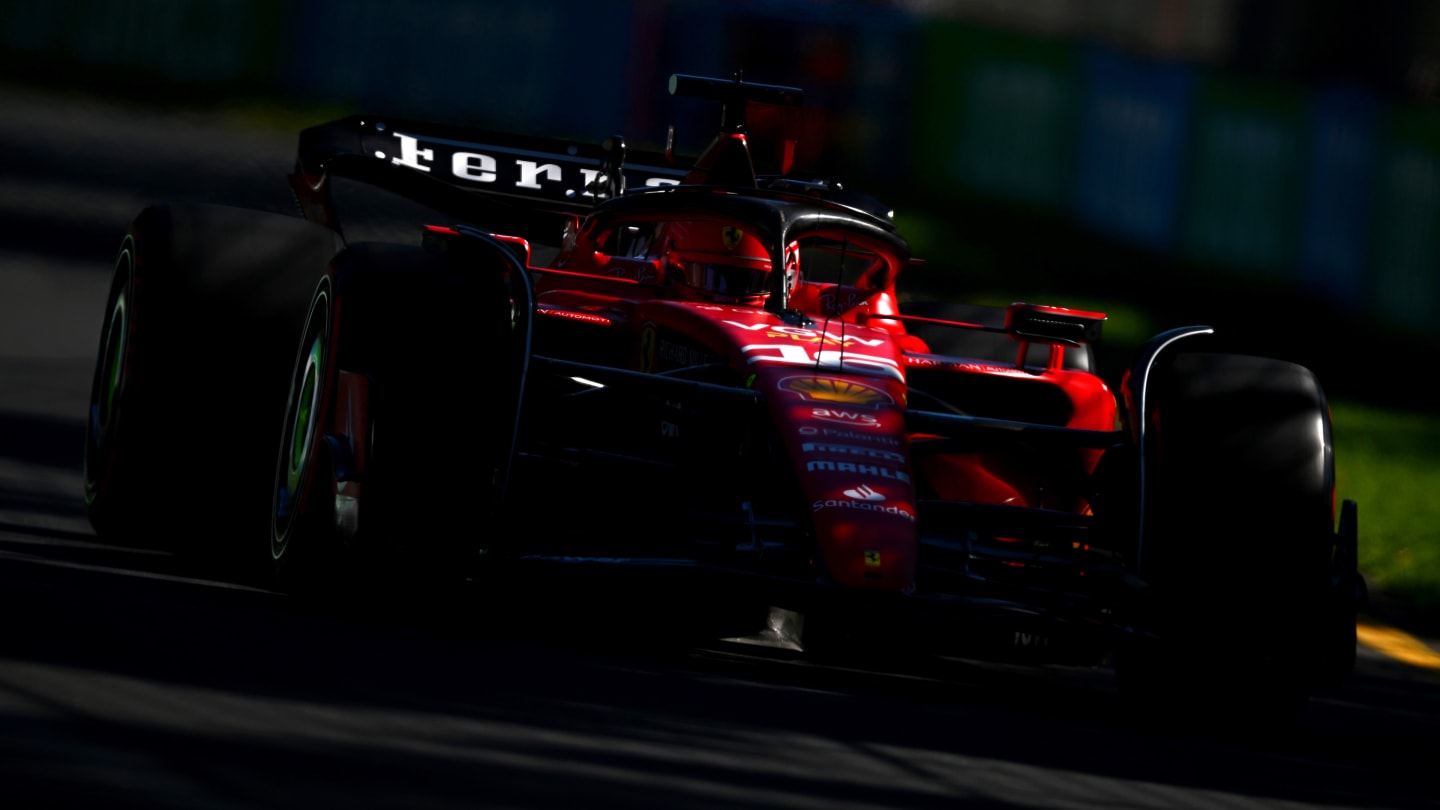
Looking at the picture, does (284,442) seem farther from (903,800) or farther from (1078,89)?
(1078,89)

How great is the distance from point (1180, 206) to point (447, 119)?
735cm

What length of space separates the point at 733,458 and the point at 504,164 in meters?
3.76

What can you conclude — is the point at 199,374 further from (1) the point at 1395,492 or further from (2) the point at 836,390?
(1) the point at 1395,492

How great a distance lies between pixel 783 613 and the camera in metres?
5.73

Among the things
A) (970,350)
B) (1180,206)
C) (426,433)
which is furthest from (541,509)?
(1180,206)

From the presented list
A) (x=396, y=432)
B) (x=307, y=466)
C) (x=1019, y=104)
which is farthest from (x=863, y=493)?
(x=1019, y=104)

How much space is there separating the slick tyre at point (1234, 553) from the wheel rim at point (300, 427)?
7.28 feet

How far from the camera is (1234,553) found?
220 inches

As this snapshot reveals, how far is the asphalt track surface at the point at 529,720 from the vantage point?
3.88m

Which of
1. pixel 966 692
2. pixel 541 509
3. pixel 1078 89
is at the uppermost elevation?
pixel 1078 89

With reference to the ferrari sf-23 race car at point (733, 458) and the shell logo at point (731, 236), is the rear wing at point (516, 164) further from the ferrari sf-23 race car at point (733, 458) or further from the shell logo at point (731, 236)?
the ferrari sf-23 race car at point (733, 458)

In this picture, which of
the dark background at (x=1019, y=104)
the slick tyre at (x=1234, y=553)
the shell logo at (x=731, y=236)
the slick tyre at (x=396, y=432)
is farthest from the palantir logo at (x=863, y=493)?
the dark background at (x=1019, y=104)

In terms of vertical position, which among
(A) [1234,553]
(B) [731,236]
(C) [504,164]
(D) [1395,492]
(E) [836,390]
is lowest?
(D) [1395,492]

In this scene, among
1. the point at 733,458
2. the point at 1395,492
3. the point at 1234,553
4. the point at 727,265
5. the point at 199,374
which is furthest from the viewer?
the point at 1395,492
